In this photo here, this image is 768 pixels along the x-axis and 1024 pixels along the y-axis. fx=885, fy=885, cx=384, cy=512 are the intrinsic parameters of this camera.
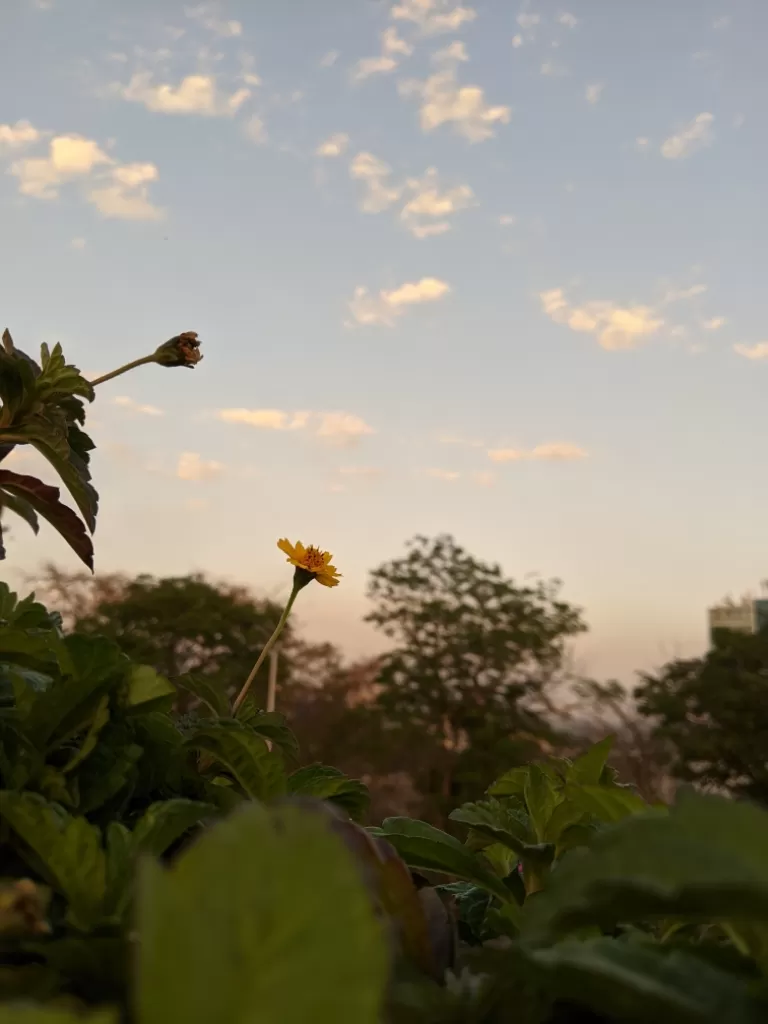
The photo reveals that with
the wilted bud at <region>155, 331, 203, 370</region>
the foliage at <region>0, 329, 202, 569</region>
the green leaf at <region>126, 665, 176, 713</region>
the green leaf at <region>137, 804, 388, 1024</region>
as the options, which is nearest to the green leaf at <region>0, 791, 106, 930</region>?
the green leaf at <region>126, 665, 176, 713</region>

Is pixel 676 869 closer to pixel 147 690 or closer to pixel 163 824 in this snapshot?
pixel 163 824

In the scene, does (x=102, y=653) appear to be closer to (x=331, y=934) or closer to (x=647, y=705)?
(x=331, y=934)

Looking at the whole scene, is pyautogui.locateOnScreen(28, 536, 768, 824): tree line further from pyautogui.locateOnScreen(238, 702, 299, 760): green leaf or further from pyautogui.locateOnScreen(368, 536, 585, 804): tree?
pyautogui.locateOnScreen(238, 702, 299, 760): green leaf

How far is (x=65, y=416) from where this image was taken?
1.59m

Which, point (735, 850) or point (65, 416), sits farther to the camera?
point (65, 416)

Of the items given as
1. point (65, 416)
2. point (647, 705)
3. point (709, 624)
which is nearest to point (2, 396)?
point (65, 416)

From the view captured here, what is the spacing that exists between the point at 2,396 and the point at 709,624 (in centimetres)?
3303

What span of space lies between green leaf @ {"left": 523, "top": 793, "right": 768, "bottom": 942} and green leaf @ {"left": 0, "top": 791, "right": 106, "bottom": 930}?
0.35 metres

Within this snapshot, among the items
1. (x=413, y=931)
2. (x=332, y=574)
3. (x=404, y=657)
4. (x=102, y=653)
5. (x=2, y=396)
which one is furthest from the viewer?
(x=404, y=657)

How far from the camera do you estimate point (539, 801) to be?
3.39 feet

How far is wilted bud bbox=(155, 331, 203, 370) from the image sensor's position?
1.81 meters

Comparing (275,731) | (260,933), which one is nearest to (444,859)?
(275,731)

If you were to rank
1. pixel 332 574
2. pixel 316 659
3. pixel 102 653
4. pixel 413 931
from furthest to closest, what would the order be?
pixel 316 659 < pixel 332 574 < pixel 102 653 < pixel 413 931

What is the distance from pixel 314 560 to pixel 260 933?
5.44ft
